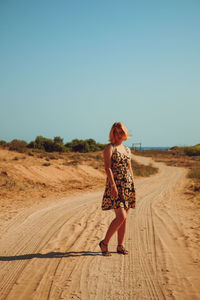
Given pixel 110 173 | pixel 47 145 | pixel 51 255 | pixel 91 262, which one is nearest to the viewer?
pixel 110 173

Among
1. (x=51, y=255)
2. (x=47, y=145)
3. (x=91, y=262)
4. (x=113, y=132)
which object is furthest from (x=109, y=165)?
(x=47, y=145)

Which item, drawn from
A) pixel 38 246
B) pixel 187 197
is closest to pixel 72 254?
pixel 38 246

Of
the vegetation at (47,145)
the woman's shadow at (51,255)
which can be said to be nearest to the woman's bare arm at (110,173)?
the woman's shadow at (51,255)

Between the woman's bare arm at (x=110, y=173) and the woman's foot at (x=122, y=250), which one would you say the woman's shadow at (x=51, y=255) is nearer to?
the woman's foot at (x=122, y=250)

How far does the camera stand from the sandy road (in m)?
3.42

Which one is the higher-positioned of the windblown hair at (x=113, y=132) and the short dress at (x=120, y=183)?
the windblown hair at (x=113, y=132)

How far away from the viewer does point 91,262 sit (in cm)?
436

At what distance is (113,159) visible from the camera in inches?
172

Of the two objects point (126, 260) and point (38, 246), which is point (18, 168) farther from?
point (126, 260)

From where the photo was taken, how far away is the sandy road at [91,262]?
11.2 ft

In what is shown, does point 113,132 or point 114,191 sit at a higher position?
point 113,132

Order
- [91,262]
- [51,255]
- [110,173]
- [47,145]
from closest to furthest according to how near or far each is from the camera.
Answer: [110,173]
[91,262]
[51,255]
[47,145]

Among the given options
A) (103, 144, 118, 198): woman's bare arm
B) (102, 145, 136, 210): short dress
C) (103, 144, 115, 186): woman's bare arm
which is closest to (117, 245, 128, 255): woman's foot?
(102, 145, 136, 210): short dress

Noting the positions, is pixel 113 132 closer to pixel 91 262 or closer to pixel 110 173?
pixel 110 173
